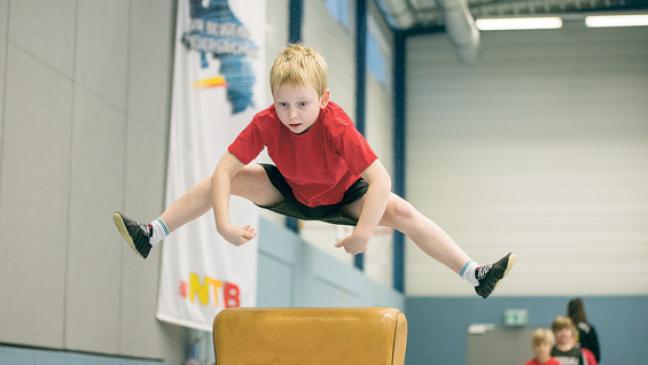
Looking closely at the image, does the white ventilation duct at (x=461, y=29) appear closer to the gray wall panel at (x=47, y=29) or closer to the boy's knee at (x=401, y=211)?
the gray wall panel at (x=47, y=29)

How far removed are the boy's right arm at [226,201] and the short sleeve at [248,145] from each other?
0.07ft

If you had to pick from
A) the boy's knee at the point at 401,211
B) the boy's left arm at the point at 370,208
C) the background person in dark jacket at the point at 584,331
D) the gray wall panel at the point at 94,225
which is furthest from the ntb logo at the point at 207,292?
the background person in dark jacket at the point at 584,331

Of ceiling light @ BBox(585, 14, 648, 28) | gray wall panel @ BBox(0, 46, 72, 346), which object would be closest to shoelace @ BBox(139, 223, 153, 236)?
gray wall panel @ BBox(0, 46, 72, 346)

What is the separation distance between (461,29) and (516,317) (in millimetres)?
4780

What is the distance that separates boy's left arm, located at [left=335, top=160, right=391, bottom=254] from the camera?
3471 millimetres

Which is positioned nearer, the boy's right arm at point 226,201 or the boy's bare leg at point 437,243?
the boy's right arm at point 226,201

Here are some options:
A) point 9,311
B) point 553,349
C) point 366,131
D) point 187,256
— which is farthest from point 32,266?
point 366,131

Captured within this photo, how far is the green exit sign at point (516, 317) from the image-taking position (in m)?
14.9

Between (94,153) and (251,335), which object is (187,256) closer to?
(94,153)

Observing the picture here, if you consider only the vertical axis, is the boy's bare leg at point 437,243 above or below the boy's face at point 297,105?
below

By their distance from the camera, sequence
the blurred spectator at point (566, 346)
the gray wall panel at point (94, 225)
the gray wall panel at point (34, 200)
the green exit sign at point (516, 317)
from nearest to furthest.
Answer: the gray wall panel at point (34, 200) → the gray wall panel at point (94, 225) → the blurred spectator at point (566, 346) → the green exit sign at point (516, 317)

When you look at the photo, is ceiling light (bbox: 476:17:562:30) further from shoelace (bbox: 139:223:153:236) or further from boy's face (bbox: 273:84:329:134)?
shoelace (bbox: 139:223:153:236)

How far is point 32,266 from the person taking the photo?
541 centimetres

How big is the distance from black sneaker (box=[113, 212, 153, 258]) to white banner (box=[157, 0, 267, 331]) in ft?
10.6
